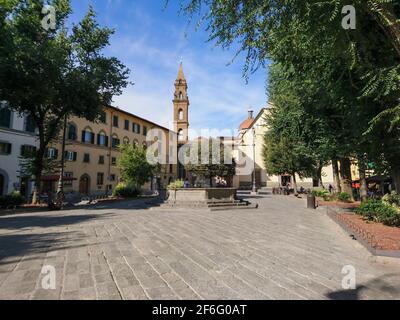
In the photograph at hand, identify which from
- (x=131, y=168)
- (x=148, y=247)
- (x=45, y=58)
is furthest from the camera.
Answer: (x=131, y=168)

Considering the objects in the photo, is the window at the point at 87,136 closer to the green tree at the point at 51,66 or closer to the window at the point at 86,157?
the window at the point at 86,157

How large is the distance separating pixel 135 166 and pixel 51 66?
47.6 ft

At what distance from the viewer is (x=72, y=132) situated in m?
32.3

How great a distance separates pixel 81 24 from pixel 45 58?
5670mm

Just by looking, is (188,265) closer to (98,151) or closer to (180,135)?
(98,151)

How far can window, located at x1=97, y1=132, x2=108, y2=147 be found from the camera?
36531 mm

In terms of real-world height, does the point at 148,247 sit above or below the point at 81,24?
below

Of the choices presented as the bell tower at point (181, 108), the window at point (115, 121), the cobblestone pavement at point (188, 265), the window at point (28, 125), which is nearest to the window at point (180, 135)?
the bell tower at point (181, 108)

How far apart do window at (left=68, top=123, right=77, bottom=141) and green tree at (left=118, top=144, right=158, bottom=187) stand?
8.77 m

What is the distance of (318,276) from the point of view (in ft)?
14.1

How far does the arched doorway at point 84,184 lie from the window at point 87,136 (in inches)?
186

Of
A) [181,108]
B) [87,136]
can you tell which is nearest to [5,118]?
[87,136]
